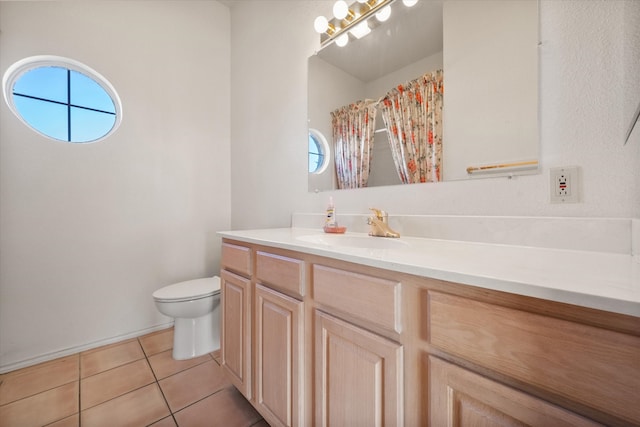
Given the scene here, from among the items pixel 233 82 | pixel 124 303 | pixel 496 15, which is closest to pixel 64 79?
pixel 233 82

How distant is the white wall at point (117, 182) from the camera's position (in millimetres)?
1554

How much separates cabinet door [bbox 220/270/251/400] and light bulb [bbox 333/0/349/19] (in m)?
1.53

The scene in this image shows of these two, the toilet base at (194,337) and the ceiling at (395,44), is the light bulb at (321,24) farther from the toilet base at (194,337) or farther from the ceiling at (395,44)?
the toilet base at (194,337)

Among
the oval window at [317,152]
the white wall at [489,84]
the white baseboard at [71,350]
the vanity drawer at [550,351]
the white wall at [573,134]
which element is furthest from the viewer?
the oval window at [317,152]

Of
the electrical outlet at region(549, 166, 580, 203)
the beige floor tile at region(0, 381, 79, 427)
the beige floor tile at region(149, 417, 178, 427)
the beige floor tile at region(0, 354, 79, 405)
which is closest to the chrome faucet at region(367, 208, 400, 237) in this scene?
the electrical outlet at region(549, 166, 580, 203)

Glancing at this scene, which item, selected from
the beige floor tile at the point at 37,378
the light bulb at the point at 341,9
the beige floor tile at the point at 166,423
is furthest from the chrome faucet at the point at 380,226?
the beige floor tile at the point at 37,378

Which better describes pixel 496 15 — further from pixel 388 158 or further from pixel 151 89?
pixel 151 89

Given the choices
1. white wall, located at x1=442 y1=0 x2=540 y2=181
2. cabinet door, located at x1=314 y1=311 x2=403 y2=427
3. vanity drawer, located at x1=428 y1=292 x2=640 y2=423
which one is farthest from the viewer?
white wall, located at x1=442 y1=0 x2=540 y2=181

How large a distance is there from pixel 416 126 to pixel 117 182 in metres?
2.07

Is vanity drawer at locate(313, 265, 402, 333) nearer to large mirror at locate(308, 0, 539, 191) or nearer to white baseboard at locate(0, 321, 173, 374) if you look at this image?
large mirror at locate(308, 0, 539, 191)

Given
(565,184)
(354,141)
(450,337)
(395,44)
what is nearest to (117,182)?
(354,141)

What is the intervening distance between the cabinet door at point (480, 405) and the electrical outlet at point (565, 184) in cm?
68

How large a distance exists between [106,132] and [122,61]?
0.54 m

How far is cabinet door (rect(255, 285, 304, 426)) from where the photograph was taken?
2.93 ft
